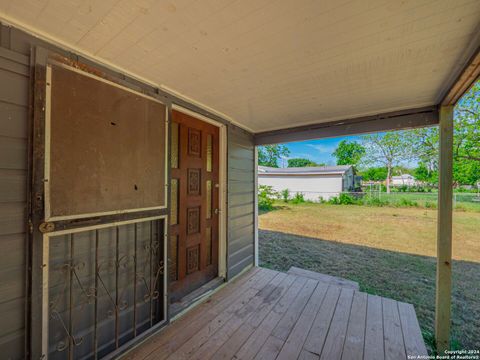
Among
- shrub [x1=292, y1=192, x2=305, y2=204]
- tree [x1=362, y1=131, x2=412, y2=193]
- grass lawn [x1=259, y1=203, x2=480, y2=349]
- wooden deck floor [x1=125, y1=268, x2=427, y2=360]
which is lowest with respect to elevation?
grass lawn [x1=259, y1=203, x2=480, y2=349]

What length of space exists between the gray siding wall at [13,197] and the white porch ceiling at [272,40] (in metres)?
0.31

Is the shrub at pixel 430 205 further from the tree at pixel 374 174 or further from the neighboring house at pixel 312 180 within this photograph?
the tree at pixel 374 174

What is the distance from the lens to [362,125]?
2.48 meters

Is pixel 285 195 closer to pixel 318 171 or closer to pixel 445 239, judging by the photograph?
pixel 318 171

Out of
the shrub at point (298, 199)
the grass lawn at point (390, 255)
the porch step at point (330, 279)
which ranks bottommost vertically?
the grass lawn at point (390, 255)

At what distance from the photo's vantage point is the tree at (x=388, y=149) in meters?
10.8

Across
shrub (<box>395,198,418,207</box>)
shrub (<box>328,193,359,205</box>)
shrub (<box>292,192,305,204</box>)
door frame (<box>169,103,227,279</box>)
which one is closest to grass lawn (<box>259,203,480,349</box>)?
door frame (<box>169,103,227,279</box>)

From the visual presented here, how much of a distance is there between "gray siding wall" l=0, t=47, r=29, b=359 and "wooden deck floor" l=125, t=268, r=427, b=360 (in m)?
0.82

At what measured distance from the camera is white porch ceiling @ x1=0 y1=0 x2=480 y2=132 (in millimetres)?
961

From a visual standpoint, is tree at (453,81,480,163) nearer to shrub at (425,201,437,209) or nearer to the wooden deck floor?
the wooden deck floor

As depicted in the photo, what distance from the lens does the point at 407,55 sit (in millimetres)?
1309

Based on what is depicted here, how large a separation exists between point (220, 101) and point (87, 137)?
132 centimetres

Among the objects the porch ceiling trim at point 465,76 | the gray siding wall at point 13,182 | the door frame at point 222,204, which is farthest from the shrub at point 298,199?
the gray siding wall at point 13,182

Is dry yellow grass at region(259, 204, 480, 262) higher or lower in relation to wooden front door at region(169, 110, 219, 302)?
lower
